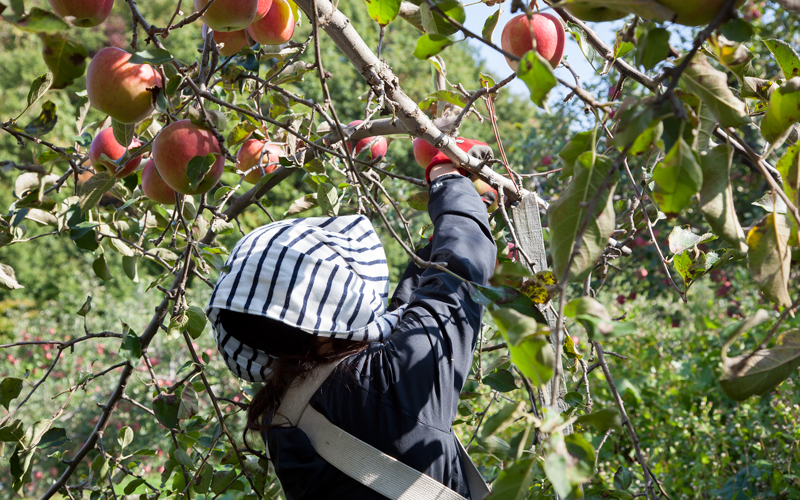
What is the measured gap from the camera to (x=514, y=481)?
383mm

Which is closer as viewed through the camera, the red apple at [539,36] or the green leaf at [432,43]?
the green leaf at [432,43]

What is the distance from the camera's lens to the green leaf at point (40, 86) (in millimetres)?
721

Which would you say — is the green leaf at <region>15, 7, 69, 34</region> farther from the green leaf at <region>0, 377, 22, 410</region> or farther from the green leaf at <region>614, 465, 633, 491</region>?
the green leaf at <region>614, 465, 633, 491</region>

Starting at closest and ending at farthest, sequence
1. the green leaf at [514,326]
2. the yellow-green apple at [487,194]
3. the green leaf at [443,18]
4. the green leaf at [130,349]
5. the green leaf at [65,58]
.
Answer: the green leaf at [514,326]
the green leaf at [443,18]
the green leaf at [65,58]
the green leaf at [130,349]
the yellow-green apple at [487,194]

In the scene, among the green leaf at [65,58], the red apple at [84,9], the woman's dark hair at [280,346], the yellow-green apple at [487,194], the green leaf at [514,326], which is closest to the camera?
the green leaf at [514,326]

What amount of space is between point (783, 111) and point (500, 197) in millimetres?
589

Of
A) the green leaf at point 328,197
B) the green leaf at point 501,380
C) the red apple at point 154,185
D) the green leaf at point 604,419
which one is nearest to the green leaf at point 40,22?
the green leaf at point 604,419

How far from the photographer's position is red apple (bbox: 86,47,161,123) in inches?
31.8

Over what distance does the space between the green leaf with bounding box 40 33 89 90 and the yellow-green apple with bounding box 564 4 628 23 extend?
51cm

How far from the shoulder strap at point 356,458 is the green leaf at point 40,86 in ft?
1.73

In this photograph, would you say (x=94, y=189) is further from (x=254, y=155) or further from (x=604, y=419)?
(x=604, y=419)

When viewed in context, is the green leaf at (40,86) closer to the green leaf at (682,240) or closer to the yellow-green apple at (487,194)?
the yellow-green apple at (487,194)

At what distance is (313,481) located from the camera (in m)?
0.81

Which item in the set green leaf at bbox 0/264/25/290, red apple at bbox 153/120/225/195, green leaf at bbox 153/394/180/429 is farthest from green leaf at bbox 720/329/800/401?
green leaf at bbox 0/264/25/290
